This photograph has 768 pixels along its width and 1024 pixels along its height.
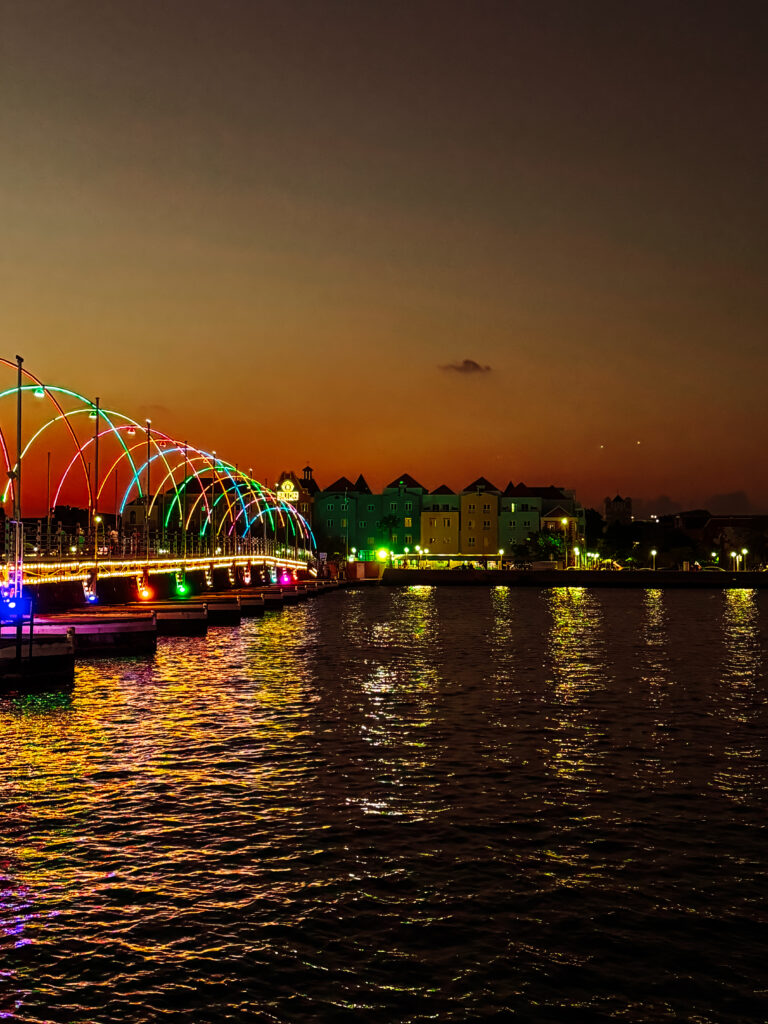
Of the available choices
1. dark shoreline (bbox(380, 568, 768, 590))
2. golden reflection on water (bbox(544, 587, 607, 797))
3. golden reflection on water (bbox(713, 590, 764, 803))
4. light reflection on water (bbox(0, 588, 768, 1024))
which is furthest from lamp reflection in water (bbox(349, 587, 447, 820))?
dark shoreline (bbox(380, 568, 768, 590))

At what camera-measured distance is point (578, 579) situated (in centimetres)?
16625

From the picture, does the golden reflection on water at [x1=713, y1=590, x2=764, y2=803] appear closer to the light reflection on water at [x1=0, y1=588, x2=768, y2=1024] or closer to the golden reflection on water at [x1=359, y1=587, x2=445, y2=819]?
the light reflection on water at [x1=0, y1=588, x2=768, y2=1024]

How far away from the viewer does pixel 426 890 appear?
570 inches

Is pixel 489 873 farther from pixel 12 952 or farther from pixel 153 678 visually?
pixel 153 678

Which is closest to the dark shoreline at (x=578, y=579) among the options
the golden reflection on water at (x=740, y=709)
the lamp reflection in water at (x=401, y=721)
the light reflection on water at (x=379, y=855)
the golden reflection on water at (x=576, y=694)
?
the golden reflection on water at (x=576, y=694)

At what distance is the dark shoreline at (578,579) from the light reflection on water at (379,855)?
13051 cm

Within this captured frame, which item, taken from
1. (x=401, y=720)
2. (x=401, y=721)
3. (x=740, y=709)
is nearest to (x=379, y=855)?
(x=401, y=721)

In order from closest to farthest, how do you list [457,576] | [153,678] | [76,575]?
[153,678], [76,575], [457,576]

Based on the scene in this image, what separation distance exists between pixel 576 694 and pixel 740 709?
561 cm

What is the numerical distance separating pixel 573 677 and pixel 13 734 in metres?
23.0

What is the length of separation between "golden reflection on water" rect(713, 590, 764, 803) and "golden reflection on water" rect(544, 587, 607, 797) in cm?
280

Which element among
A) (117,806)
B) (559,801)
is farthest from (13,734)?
(559,801)

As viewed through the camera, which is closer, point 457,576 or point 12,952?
point 12,952

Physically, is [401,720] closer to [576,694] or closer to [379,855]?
[576,694]
